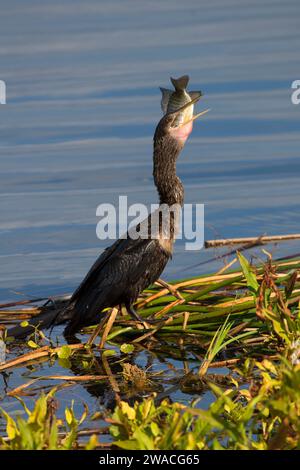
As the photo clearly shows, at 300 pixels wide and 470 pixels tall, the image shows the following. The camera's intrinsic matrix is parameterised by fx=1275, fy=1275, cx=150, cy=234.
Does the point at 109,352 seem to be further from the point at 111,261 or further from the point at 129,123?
the point at 129,123

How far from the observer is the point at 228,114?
43.9 ft

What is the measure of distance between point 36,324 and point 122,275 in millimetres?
655

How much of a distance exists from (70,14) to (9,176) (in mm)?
8196

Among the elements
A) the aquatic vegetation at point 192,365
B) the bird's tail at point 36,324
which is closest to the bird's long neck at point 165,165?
the aquatic vegetation at point 192,365

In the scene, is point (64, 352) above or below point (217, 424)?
below

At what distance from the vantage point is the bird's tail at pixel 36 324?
7.70 m

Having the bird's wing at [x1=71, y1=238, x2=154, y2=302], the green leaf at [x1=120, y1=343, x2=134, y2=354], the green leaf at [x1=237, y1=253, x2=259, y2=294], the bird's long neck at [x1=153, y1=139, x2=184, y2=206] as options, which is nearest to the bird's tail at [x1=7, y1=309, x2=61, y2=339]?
the bird's wing at [x1=71, y1=238, x2=154, y2=302]

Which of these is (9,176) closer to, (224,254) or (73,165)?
(73,165)

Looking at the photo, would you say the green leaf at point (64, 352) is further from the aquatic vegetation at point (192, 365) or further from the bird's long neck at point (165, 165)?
the bird's long neck at point (165, 165)

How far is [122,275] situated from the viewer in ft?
24.9

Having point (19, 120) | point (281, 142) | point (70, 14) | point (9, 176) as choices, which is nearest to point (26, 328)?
point (9, 176)

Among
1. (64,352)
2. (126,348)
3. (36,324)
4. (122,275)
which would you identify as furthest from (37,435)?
(36,324)

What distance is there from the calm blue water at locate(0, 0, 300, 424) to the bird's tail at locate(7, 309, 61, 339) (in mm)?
1052

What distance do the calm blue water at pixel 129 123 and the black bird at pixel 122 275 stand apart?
1.28 m
